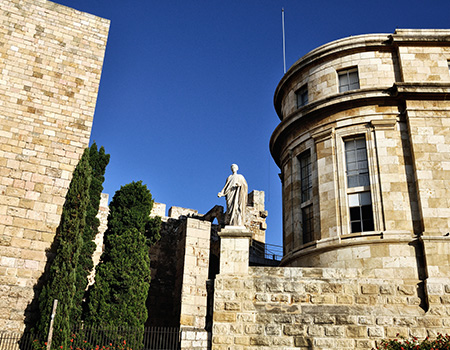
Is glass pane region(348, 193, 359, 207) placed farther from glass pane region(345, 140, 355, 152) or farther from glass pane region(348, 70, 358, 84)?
glass pane region(348, 70, 358, 84)

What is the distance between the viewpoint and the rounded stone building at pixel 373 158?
14141 mm

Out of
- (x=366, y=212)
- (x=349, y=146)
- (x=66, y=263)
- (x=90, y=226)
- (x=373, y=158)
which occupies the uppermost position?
(x=349, y=146)

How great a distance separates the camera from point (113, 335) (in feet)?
45.8

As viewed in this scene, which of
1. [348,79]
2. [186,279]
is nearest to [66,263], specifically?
[186,279]

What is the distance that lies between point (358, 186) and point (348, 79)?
425 cm

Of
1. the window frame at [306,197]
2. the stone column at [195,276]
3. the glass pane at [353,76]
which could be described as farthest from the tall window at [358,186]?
the stone column at [195,276]

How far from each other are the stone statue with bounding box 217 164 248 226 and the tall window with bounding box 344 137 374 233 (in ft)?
13.1

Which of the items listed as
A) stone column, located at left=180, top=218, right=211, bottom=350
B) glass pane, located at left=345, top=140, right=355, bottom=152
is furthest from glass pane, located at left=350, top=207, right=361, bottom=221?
stone column, located at left=180, top=218, right=211, bottom=350

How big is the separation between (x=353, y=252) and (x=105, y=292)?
802 cm

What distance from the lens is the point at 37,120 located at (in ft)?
52.4

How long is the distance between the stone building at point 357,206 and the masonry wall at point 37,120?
6.14 meters

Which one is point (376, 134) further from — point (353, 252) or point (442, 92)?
point (353, 252)

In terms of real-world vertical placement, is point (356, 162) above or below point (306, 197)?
above

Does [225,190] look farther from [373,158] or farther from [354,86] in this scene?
[354,86]
